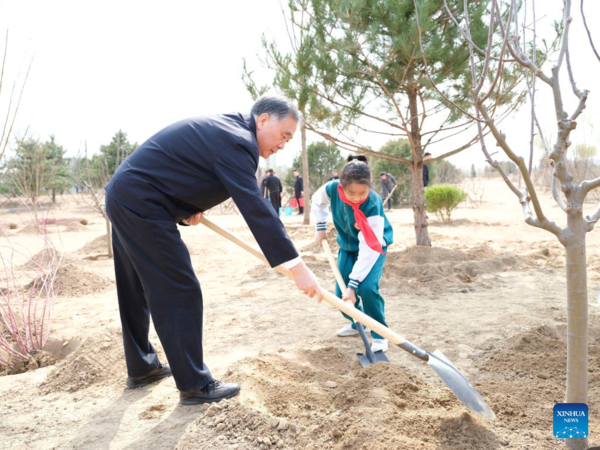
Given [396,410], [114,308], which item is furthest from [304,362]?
[114,308]

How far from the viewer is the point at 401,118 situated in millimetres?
5930

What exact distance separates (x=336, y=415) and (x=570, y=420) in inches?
37.2

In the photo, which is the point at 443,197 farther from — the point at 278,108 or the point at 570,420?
the point at 570,420

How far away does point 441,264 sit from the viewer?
221 inches

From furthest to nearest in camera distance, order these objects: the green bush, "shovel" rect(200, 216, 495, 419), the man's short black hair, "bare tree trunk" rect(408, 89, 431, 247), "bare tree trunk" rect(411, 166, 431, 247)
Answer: the green bush → "bare tree trunk" rect(411, 166, 431, 247) → "bare tree trunk" rect(408, 89, 431, 247) → the man's short black hair → "shovel" rect(200, 216, 495, 419)

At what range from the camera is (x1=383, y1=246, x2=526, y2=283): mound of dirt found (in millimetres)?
5328

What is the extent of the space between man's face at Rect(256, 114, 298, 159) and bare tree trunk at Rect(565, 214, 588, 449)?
126 cm

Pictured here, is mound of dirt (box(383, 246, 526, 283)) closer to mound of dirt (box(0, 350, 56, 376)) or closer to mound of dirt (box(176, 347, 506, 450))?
mound of dirt (box(176, 347, 506, 450))

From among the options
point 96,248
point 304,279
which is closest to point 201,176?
point 304,279

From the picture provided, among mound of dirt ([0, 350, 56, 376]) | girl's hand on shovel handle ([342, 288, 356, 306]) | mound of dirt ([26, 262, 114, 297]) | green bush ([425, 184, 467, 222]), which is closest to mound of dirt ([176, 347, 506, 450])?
girl's hand on shovel handle ([342, 288, 356, 306])

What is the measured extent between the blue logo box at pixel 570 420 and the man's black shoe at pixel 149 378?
6.66ft

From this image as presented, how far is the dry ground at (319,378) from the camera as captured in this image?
77.9 inches

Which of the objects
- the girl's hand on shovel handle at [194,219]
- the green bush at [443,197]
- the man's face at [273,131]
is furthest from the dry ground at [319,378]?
the green bush at [443,197]

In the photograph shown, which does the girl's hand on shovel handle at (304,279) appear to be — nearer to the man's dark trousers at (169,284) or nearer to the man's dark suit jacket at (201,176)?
the man's dark suit jacket at (201,176)
